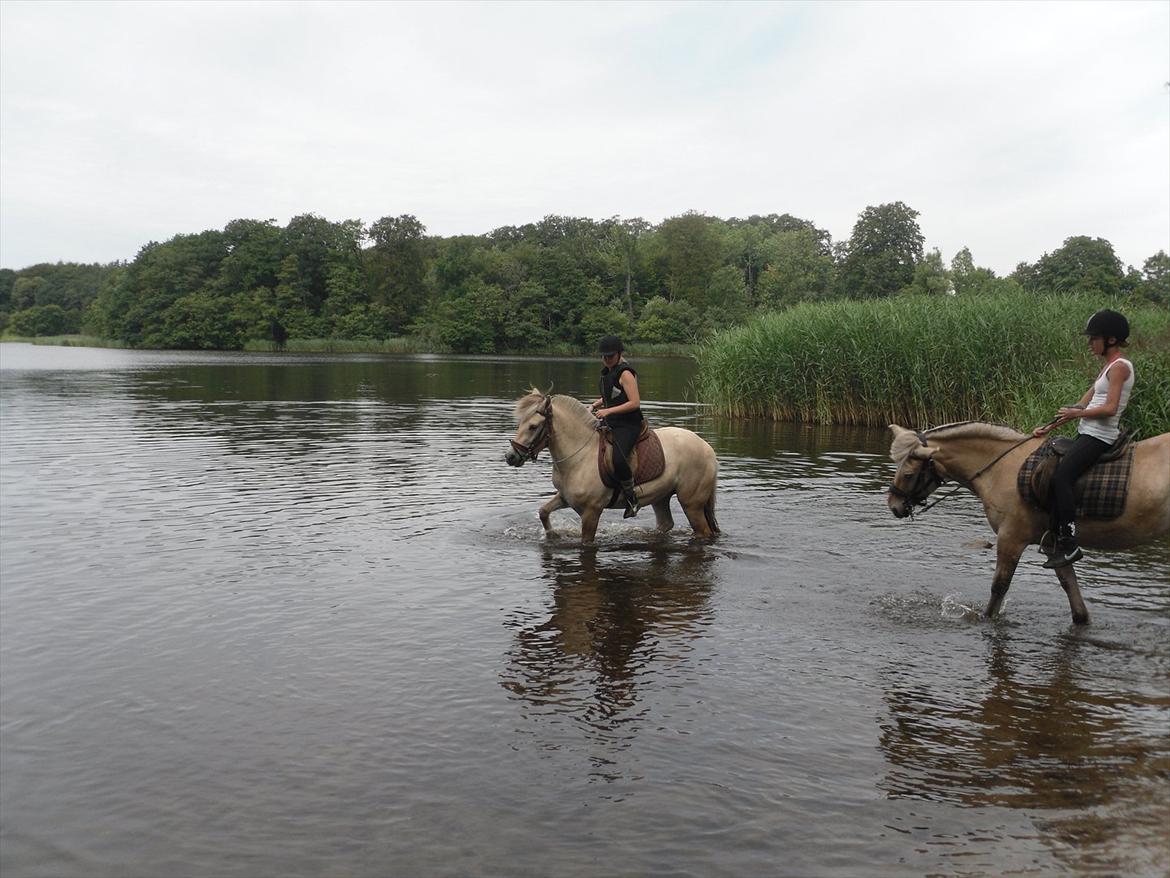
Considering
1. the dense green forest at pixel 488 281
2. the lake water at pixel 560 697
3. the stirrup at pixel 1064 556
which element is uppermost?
the dense green forest at pixel 488 281

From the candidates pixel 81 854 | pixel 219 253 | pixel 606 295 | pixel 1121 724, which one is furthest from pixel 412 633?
pixel 219 253

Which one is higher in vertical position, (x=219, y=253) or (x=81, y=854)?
(x=219, y=253)

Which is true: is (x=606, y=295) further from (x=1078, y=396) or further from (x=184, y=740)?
(x=184, y=740)

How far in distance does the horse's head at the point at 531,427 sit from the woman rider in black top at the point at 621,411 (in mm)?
762

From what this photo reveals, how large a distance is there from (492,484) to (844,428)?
47.4 feet

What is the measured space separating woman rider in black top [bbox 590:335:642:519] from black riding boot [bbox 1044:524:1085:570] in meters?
5.27

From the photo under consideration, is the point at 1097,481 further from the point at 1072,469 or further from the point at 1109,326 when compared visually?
the point at 1109,326

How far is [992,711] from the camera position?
6828 mm

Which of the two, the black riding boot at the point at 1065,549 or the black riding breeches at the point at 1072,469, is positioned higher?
the black riding breeches at the point at 1072,469

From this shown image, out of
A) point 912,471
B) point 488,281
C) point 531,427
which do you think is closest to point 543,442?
point 531,427

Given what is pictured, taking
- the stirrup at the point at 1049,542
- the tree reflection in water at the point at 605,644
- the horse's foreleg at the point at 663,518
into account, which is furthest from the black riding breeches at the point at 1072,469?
the horse's foreleg at the point at 663,518

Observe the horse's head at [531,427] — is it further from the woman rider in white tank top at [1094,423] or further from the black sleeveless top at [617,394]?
the woman rider in white tank top at [1094,423]

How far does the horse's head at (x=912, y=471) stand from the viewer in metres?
9.16

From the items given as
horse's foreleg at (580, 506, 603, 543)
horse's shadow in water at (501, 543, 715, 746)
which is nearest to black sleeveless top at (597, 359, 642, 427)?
horse's foreleg at (580, 506, 603, 543)
